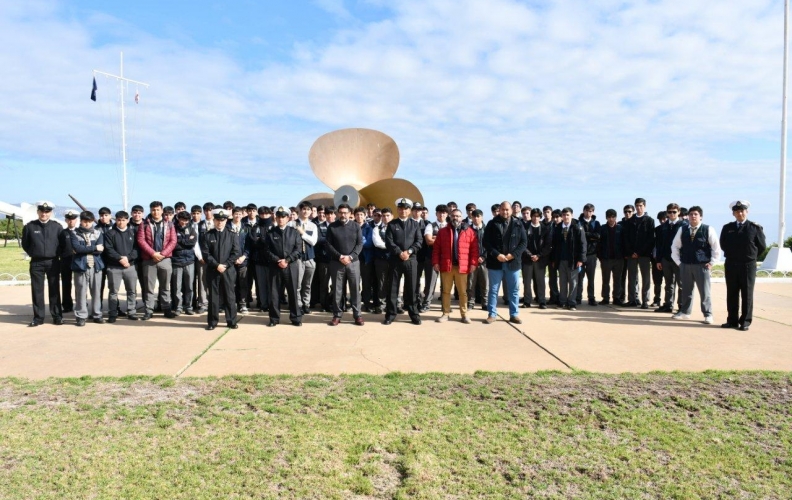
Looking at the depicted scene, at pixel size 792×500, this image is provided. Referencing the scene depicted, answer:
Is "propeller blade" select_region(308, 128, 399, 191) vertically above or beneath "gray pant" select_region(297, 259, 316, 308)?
above

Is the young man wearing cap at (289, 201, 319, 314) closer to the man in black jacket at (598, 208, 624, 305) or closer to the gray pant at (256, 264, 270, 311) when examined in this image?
the gray pant at (256, 264, 270, 311)

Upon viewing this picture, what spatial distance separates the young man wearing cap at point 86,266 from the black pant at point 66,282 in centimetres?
55

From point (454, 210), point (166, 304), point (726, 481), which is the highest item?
point (454, 210)

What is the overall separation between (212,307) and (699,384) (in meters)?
5.52

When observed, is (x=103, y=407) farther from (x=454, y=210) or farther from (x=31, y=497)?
(x=454, y=210)

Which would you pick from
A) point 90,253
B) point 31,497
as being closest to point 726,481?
point 31,497

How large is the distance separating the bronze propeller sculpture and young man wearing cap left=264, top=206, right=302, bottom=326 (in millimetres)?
5071

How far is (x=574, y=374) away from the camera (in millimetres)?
4863

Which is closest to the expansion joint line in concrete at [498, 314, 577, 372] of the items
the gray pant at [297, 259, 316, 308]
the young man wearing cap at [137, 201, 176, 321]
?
the gray pant at [297, 259, 316, 308]

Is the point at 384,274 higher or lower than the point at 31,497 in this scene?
higher

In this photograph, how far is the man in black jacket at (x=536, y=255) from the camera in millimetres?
8726

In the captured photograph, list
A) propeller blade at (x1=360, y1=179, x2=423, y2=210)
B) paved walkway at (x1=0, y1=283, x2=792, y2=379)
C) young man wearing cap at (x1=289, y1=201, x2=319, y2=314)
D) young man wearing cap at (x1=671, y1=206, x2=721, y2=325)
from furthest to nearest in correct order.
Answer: propeller blade at (x1=360, y1=179, x2=423, y2=210) → young man wearing cap at (x1=289, y1=201, x2=319, y2=314) → young man wearing cap at (x1=671, y1=206, x2=721, y2=325) → paved walkway at (x1=0, y1=283, x2=792, y2=379)

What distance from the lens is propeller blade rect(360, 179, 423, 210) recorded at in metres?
11.8

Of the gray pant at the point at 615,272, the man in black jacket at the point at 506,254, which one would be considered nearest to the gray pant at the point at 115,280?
the man in black jacket at the point at 506,254
